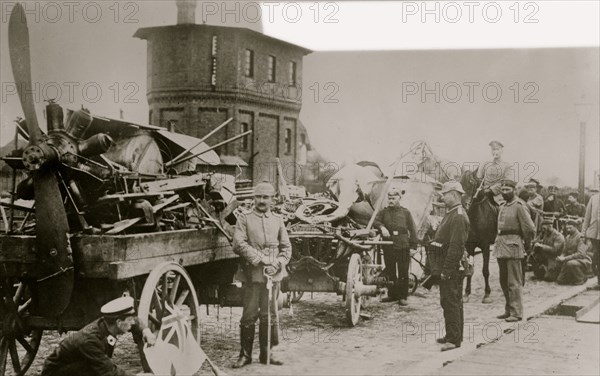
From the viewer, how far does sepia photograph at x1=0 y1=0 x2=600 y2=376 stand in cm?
545

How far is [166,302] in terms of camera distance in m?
5.78

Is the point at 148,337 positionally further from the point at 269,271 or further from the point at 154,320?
the point at 269,271

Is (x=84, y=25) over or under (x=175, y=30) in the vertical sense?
under

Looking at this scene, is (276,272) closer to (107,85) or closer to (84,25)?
(84,25)

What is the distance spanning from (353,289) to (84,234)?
428cm

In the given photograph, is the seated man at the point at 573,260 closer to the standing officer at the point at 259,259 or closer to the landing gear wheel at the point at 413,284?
the landing gear wheel at the point at 413,284

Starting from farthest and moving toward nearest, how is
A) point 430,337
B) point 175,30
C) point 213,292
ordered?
point 175,30
point 430,337
point 213,292

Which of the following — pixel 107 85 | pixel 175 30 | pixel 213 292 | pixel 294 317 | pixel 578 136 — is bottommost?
pixel 294 317

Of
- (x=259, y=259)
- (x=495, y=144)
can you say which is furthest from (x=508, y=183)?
(x=259, y=259)

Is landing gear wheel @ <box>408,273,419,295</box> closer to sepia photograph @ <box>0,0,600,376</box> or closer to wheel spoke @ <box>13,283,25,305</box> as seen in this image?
sepia photograph @ <box>0,0,600,376</box>

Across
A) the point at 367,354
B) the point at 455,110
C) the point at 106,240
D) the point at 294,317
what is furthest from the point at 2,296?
the point at 455,110

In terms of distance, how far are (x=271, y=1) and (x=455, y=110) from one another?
556cm

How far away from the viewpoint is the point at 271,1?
7500 mm

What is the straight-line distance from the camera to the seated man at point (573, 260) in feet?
41.3
